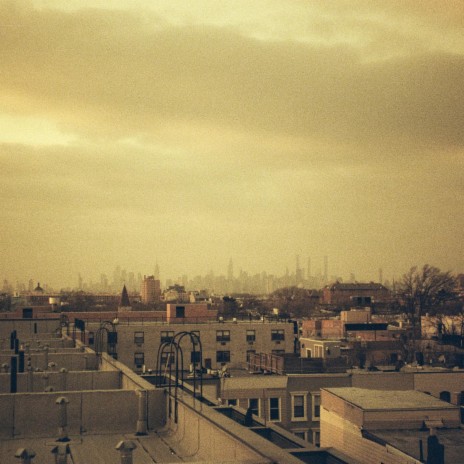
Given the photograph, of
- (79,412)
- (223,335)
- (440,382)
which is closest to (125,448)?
(79,412)

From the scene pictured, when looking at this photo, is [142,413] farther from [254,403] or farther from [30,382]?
[254,403]

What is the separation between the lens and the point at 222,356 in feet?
178

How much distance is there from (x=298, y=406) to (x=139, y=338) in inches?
785

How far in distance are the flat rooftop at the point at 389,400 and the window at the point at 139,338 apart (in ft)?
83.0

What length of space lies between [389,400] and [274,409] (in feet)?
29.9

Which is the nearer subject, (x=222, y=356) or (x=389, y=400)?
(x=389, y=400)

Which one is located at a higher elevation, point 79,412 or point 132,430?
point 79,412

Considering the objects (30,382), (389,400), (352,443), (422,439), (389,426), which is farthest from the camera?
(389,400)

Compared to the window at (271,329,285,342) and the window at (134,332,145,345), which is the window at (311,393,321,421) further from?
the window at (134,332,145,345)

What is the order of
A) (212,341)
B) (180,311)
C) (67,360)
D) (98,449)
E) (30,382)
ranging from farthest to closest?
(180,311) → (212,341) → (67,360) → (30,382) → (98,449)

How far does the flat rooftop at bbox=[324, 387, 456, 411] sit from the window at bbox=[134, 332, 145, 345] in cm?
2531

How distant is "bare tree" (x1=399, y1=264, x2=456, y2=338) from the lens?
10319cm

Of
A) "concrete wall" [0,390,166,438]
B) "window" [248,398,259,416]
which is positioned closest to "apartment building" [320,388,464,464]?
"window" [248,398,259,416]

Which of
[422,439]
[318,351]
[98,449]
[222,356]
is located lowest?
[422,439]
